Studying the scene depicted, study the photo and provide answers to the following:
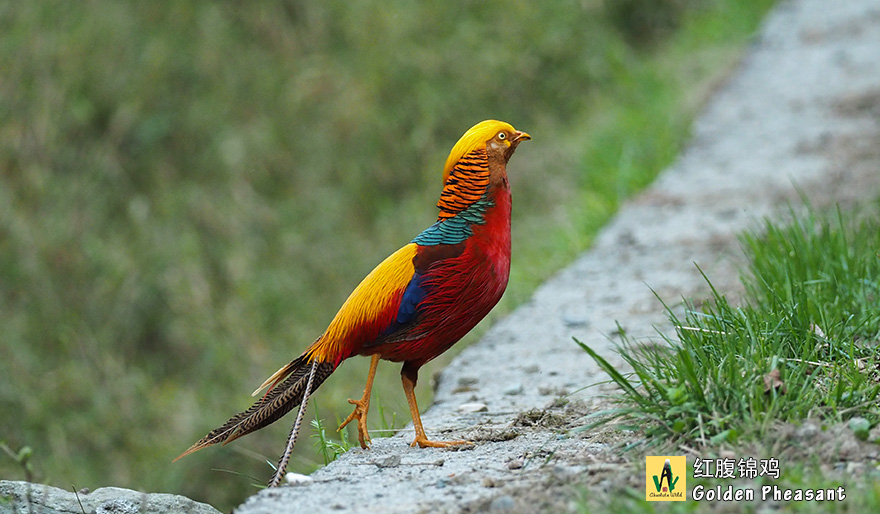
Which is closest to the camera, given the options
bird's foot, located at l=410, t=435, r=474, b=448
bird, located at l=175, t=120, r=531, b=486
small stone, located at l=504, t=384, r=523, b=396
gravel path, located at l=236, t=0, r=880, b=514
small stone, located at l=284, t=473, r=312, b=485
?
gravel path, located at l=236, t=0, r=880, b=514

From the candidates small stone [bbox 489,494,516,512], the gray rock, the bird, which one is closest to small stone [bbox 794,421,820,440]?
small stone [bbox 489,494,516,512]

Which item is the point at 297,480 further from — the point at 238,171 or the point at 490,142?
the point at 238,171

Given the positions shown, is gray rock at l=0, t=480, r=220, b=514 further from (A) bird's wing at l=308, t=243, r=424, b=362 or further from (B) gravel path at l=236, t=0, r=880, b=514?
(A) bird's wing at l=308, t=243, r=424, b=362

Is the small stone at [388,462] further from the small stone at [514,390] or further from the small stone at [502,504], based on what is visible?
the small stone at [514,390]

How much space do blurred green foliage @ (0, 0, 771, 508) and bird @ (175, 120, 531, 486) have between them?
2259 mm

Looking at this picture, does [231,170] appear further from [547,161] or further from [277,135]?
[547,161]

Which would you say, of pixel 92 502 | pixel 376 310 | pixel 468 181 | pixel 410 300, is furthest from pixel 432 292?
pixel 92 502

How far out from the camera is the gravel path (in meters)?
2.57

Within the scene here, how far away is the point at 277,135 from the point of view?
8.56 meters

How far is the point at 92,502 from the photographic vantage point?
111 inches

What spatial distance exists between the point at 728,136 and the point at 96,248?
4.98 meters
